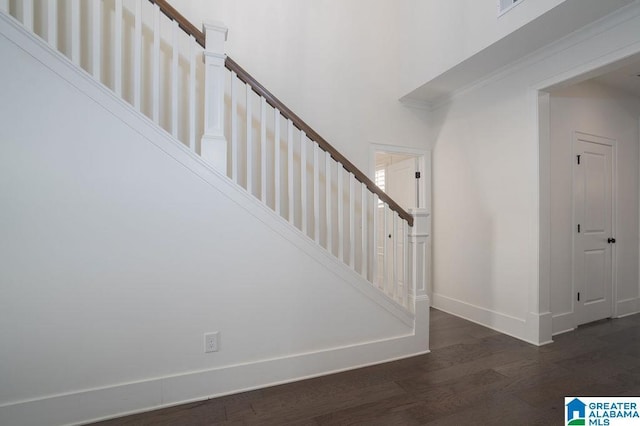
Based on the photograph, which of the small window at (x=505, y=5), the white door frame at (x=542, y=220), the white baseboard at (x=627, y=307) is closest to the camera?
the small window at (x=505, y=5)

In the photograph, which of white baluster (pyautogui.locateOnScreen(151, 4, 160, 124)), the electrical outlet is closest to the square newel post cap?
white baluster (pyautogui.locateOnScreen(151, 4, 160, 124))

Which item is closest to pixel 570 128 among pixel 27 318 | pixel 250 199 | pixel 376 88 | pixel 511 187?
pixel 511 187

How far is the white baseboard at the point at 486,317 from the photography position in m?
2.80

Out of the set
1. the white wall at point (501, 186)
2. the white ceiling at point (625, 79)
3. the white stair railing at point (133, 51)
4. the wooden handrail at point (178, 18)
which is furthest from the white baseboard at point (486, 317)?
the wooden handrail at point (178, 18)

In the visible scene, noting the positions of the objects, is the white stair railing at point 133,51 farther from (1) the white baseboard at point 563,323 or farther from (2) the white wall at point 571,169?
(1) the white baseboard at point 563,323

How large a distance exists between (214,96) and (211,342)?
169 centimetres

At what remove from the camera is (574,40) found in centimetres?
239

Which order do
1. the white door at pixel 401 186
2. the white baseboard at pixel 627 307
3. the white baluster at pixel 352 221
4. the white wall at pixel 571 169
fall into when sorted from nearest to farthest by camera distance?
1. the white baluster at pixel 352 221
2. the white wall at pixel 571 169
3. the white baseboard at pixel 627 307
4. the white door at pixel 401 186

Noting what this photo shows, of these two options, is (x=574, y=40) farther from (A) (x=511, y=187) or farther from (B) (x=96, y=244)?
(B) (x=96, y=244)

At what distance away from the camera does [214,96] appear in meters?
1.93

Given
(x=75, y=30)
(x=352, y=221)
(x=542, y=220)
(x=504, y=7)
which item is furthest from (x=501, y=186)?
(x=75, y=30)

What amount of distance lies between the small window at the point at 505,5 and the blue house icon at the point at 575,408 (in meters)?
2.98

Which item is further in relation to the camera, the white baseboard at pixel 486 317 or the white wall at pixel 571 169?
the white wall at pixel 571 169

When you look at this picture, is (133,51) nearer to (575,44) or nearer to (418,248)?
(418,248)
